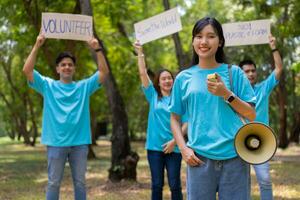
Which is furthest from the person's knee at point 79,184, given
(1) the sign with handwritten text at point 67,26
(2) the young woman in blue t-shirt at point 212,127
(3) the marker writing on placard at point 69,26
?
(2) the young woman in blue t-shirt at point 212,127

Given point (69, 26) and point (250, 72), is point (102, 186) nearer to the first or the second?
point (69, 26)

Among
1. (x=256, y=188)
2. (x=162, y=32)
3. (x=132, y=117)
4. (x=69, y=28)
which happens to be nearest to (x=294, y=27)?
(x=256, y=188)

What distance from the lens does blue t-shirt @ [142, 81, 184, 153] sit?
19.4 ft

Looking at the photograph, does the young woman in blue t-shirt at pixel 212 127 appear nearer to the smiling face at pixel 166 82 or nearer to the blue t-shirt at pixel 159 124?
the blue t-shirt at pixel 159 124

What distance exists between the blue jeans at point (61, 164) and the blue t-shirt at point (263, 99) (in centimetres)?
200

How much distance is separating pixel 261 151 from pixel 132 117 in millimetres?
32365

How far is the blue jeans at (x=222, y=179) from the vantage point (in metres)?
3.29

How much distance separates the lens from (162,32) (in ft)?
23.9

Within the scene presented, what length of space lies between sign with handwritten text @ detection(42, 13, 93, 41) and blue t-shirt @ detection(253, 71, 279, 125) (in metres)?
2.25

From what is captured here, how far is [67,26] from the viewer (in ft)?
21.5

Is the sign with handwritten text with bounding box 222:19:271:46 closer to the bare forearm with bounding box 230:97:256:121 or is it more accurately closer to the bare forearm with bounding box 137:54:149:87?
the bare forearm with bounding box 137:54:149:87

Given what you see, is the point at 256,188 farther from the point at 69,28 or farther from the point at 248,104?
the point at 248,104


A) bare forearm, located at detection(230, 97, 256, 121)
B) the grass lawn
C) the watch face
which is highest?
the watch face

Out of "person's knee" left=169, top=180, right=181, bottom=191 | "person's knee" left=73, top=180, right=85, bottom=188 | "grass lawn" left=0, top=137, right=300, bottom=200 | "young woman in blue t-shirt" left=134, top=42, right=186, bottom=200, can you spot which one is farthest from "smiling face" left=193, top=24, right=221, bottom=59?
"grass lawn" left=0, top=137, right=300, bottom=200
